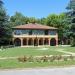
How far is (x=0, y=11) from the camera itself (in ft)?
235

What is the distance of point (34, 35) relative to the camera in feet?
311

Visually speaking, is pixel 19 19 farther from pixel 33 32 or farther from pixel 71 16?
pixel 71 16

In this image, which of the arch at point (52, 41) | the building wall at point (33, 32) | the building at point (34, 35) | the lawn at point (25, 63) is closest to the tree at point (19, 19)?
the building at point (34, 35)

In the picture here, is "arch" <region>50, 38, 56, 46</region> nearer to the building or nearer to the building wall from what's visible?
the building

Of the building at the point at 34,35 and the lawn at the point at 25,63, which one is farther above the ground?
the building at the point at 34,35

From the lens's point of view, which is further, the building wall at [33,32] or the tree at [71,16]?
the building wall at [33,32]

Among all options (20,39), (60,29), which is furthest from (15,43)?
(60,29)

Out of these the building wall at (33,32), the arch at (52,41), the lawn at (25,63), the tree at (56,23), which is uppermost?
the tree at (56,23)

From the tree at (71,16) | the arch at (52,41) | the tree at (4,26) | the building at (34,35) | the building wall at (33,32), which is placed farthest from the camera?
the arch at (52,41)

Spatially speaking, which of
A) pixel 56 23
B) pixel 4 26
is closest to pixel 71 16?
pixel 4 26

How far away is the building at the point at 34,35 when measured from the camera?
9288 cm

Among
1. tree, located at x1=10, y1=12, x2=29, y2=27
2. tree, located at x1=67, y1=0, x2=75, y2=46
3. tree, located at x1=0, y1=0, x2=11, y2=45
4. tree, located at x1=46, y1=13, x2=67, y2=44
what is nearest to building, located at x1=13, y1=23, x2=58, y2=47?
tree, located at x1=46, y1=13, x2=67, y2=44

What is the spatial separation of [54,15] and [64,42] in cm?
1083

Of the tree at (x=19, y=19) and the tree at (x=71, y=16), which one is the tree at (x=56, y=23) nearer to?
the tree at (x=19, y=19)
